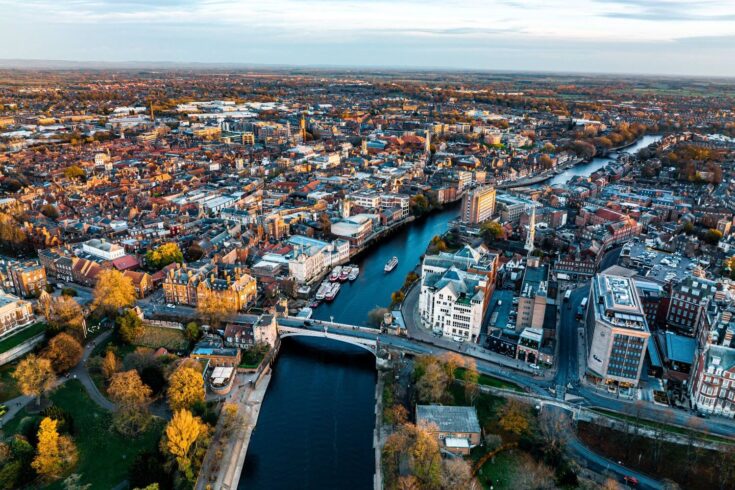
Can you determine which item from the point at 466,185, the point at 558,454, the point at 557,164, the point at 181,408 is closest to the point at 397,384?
the point at 558,454

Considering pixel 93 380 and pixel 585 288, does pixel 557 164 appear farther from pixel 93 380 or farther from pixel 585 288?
pixel 93 380

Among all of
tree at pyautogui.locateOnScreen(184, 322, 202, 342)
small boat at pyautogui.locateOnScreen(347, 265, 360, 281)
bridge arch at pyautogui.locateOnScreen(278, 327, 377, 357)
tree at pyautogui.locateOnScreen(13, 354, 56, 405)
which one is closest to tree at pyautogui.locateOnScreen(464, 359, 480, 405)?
bridge arch at pyautogui.locateOnScreen(278, 327, 377, 357)

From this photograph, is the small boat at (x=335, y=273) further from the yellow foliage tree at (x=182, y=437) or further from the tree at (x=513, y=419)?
the yellow foliage tree at (x=182, y=437)

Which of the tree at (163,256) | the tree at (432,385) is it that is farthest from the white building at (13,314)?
the tree at (432,385)

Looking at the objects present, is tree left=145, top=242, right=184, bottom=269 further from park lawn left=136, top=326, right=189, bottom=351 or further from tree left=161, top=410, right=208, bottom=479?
tree left=161, top=410, right=208, bottom=479

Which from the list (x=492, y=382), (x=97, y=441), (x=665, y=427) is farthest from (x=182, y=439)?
(x=665, y=427)
